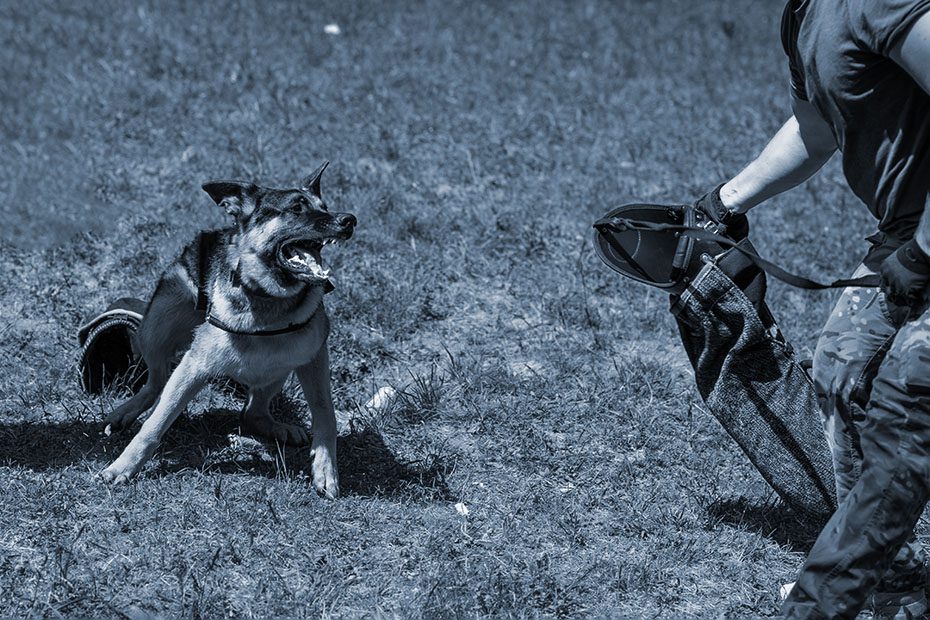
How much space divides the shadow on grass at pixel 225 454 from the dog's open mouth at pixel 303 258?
86 centimetres

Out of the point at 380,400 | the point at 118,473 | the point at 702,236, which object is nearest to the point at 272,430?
the point at 380,400

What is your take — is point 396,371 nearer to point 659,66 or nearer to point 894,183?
point 894,183

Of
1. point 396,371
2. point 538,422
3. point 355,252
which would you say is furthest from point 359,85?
point 538,422

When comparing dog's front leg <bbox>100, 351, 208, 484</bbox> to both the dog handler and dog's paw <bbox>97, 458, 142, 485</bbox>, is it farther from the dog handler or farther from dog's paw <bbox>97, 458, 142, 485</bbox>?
the dog handler

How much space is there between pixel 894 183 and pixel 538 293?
328cm

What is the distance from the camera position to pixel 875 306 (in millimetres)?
3543

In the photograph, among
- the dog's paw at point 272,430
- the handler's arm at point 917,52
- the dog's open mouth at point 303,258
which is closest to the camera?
the handler's arm at point 917,52

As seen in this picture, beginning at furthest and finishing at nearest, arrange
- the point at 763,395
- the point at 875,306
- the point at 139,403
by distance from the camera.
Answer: the point at 139,403 → the point at 763,395 → the point at 875,306

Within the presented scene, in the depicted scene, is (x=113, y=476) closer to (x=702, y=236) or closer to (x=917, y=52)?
(x=702, y=236)

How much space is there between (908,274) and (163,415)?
295cm

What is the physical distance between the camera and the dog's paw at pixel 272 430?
518 cm

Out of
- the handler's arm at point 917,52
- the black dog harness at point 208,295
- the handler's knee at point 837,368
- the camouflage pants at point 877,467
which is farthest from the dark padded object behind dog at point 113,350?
the handler's arm at point 917,52

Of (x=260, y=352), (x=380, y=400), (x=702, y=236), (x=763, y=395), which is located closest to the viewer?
(x=702, y=236)

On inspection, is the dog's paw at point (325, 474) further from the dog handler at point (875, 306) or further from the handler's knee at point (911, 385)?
the handler's knee at point (911, 385)
